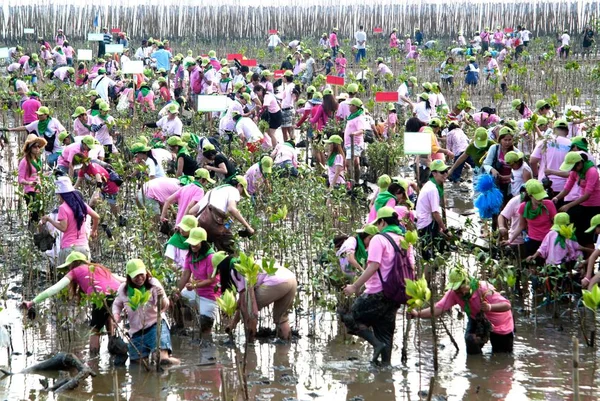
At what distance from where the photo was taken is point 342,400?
7.74 m

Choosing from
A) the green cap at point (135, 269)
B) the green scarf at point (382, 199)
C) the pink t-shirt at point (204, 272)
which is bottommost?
the pink t-shirt at point (204, 272)

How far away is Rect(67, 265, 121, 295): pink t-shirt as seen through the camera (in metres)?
8.45

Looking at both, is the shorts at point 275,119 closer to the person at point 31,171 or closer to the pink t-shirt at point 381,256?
the person at point 31,171

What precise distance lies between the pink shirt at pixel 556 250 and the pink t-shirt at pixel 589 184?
882 mm

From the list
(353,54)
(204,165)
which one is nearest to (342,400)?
(204,165)

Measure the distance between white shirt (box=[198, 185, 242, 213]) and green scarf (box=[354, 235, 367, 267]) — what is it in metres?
1.53

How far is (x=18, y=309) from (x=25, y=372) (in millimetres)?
1804

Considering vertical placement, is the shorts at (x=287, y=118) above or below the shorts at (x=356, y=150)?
above

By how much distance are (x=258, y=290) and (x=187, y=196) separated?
2309mm

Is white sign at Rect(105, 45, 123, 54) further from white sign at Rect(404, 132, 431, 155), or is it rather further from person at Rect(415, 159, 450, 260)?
person at Rect(415, 159, 450, 260)

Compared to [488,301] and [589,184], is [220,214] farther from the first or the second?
[589,184]

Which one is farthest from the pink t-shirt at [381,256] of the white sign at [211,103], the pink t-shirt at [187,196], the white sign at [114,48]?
the white sign at [114,48]

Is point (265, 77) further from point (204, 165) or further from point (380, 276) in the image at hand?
point (380, 276)

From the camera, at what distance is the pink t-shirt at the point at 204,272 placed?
8.84 meters
